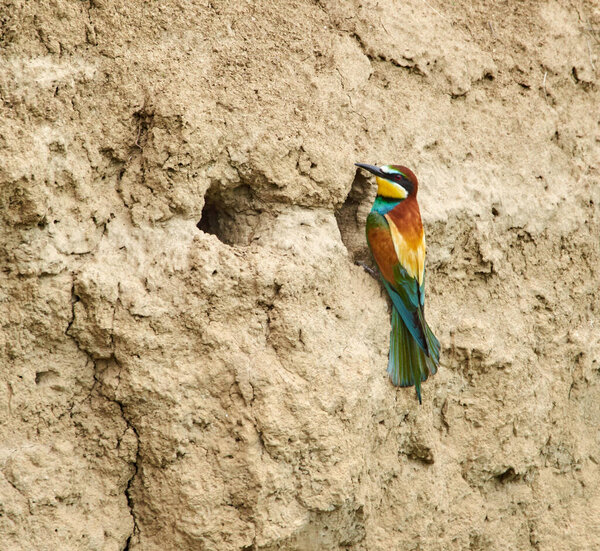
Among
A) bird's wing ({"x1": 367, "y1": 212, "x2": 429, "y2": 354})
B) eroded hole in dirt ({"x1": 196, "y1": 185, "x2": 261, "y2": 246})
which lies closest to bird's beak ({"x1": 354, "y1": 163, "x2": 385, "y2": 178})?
bird's wing ({"x1": 367, "y1": 212, "x2": 429, "y2": 354})

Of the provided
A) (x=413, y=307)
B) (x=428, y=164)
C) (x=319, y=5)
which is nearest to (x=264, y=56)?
(x=319, y=5)

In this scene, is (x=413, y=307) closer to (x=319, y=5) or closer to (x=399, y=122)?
(x=399, y=122)

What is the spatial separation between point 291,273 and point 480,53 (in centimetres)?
110

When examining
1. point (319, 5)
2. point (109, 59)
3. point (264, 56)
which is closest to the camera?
point (109, 59)

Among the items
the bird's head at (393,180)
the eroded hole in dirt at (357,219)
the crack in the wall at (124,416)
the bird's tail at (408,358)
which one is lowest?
the crack in the wall at (124,416)

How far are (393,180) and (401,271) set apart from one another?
25cm

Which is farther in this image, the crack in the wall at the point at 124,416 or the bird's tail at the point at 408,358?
the bird's tail at the point at 408,358

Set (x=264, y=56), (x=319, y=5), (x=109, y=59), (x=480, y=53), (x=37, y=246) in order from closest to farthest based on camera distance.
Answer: (x=37, y=246) < (x=109, y=59) < (x=264, y=56) < (x=319, y=5) < (x=480, y=53)

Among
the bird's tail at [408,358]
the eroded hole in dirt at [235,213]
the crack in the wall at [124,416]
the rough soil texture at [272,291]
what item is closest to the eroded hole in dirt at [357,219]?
the rough soil texture at [272,291]

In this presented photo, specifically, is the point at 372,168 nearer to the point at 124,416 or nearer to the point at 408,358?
the point at 408,358

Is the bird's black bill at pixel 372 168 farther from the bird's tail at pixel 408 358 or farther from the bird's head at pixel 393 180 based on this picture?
the bird's tail at pixel 408 358

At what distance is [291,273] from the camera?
1.89 metres

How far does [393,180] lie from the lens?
7.06 ft

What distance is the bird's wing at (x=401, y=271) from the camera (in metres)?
2.12
